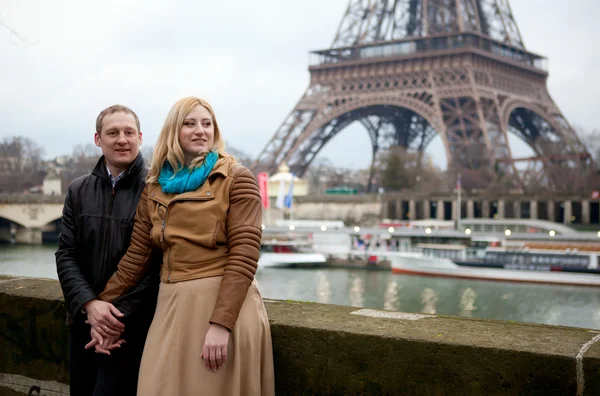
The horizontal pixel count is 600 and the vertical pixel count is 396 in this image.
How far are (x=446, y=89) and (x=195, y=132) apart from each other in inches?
1681

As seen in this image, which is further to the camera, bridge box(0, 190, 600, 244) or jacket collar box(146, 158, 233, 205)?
bridge box(0, 190, 600, 244)

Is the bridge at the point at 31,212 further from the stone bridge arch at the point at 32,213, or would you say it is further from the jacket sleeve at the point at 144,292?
the jacket sleeve at the point at 144,292

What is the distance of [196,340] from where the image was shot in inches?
98.0

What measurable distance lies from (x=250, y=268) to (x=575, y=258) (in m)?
27.4

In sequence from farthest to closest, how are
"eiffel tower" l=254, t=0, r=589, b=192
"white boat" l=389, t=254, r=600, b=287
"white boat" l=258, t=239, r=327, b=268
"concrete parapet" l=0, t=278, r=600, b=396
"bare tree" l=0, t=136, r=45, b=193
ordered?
"bare tree" l=0, t=136, r=45, b=193 → "eiffel tower" l=254, t=0, r=589, b=192 → "white boat" l=258, t=239, r=327, b=268 → "white boat" l=389, t=254, r=600, b=287 → "concrete parapet" l=0, t=278, r=600, b=396

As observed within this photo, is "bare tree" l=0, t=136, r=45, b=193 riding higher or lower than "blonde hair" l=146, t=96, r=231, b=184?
higher

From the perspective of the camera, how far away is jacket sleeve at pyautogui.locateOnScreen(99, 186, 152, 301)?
2.74 meters

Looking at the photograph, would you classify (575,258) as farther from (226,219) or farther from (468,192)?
(226,219)

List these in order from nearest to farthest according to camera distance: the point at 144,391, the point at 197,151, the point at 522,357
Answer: the point at 522,357
the point at 144,391
the point at 197,151

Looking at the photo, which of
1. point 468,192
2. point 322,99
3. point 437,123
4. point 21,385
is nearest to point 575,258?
point 437,123

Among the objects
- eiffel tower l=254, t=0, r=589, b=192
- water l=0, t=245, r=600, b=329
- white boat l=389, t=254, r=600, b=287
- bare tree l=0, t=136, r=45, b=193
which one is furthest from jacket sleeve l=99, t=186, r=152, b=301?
bare tree l=0, t=136, r=45, b=193

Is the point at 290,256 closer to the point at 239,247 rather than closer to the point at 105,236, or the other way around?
the point at 105,236

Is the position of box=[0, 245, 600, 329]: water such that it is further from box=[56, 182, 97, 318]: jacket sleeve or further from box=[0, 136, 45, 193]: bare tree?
box=[0, 136, 45, 193]: bare tree

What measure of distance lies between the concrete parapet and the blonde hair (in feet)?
2.43
